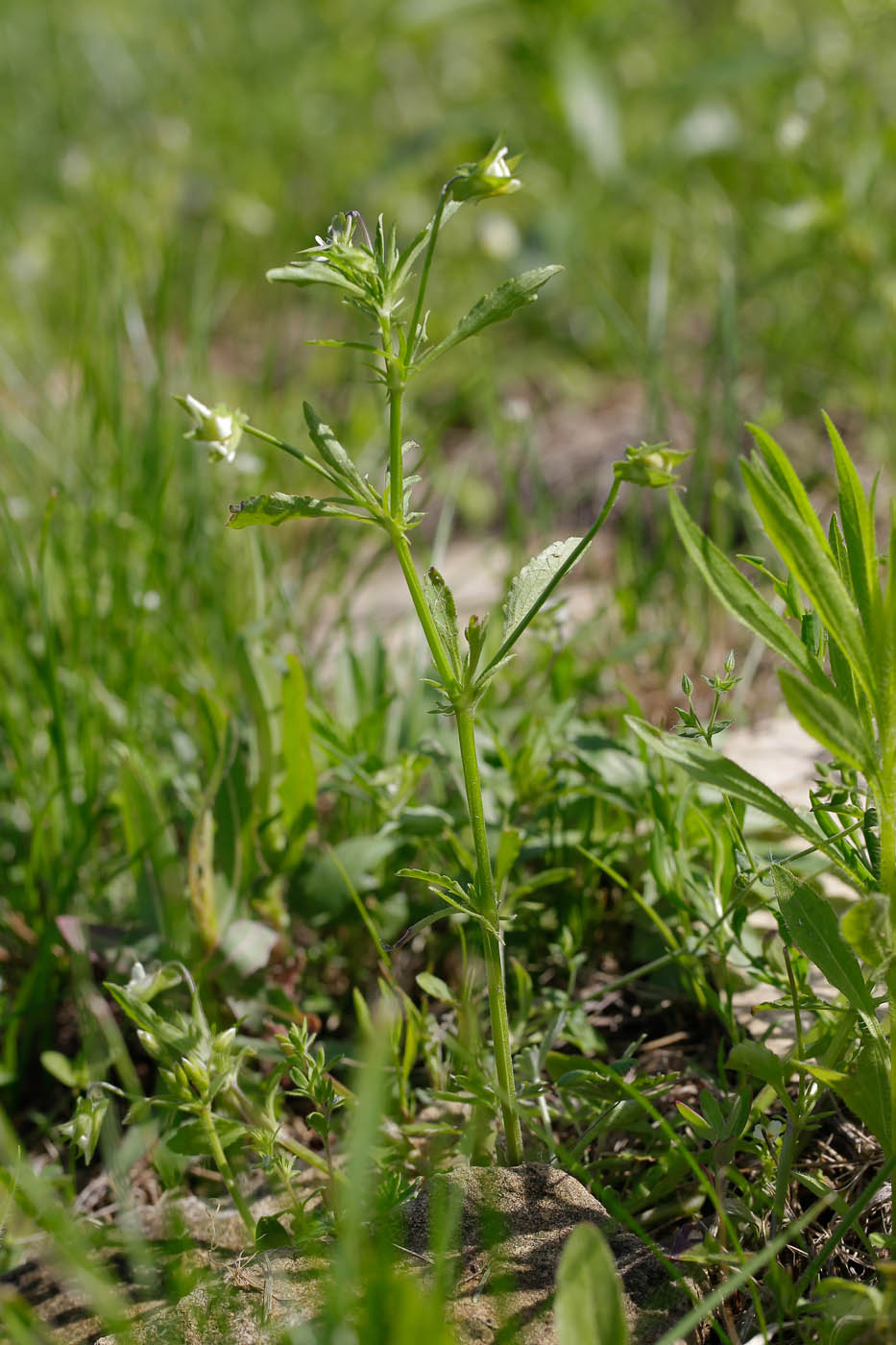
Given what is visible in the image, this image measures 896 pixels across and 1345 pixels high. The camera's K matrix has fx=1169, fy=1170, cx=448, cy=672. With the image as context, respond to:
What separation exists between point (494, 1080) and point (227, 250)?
3442 millimetres

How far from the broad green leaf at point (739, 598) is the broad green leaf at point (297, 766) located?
62 centimetres

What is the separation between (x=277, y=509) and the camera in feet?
3.51

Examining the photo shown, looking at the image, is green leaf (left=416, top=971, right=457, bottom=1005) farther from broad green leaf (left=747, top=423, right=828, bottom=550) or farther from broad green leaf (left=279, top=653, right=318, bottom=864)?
broad green leaf (left=747, top=423, right=828, bottom=550)

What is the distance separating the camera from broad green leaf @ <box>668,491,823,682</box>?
1.08 metres

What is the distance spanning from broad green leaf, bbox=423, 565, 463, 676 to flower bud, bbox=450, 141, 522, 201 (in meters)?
0.34

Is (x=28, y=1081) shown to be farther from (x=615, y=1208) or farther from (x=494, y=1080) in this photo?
(x=615, y=1208)

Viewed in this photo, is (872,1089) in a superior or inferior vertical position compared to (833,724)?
inferior

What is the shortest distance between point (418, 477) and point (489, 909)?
41 centimetres

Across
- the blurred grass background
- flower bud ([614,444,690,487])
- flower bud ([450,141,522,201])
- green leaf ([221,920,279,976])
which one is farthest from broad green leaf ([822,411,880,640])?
green leaf ([221,920,279,976])

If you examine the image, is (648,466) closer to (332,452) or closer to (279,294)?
(332,452)

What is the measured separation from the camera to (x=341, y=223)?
3.50 ft

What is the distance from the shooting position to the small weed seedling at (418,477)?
1.05m

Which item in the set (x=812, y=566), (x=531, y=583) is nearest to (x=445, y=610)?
(x=531, y=583)

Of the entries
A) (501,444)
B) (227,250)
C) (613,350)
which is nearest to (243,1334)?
(501,444)
